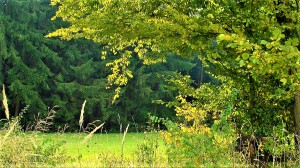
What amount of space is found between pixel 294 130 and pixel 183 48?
Answer: 169cm

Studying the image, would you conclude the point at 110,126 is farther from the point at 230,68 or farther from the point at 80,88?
the point at 230,68

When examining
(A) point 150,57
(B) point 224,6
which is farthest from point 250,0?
(A) point 150,57

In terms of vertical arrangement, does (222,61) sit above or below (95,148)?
above

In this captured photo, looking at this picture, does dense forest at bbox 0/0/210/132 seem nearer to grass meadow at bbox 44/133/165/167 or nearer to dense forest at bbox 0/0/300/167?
grass meadow at bbox 44/133/165/167

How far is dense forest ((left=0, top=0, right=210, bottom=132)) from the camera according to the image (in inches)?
1115

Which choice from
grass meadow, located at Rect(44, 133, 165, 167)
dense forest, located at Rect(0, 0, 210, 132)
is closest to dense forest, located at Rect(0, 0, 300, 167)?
grass meadow, located at Rect(44, 133, 165, 167)

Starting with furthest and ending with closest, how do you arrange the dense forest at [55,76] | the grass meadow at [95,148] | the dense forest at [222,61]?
the dense forest at [55,76] < the grass meadow at [95,148] < the dense forest at [222,61]

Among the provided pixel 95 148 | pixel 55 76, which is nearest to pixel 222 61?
pixel 95 148

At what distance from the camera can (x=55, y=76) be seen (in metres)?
30.1

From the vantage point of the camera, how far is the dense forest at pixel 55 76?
92.9ft

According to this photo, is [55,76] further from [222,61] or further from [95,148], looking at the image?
[222,61]

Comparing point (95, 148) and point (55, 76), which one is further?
point (55, 76)

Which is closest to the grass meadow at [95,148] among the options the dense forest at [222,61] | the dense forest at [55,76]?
the dense forest at [222,61]

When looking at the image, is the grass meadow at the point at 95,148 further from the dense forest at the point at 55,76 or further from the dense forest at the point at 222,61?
the dense forest at the point at 55,76
